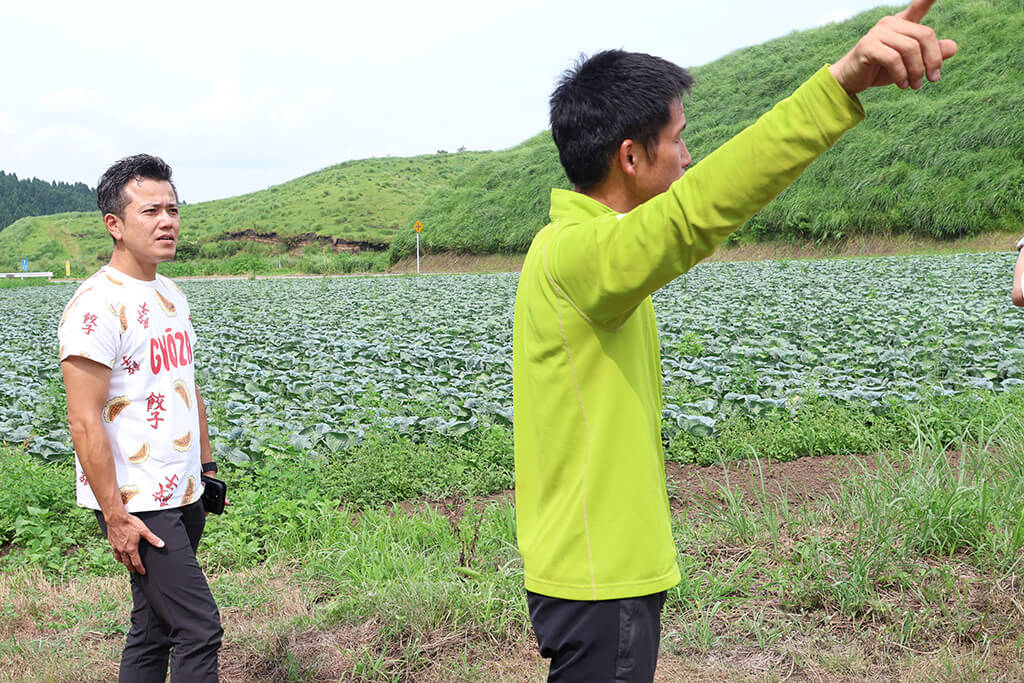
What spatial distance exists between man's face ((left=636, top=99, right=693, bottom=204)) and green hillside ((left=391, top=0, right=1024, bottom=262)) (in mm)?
26184

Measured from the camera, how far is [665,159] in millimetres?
1606

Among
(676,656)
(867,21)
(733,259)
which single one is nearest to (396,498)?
(676,656)

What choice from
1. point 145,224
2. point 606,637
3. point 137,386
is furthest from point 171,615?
point 606,637

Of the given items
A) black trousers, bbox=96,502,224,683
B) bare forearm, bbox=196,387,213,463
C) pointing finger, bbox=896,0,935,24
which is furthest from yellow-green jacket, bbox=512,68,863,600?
bare forearm, bbox=196,387,213,463

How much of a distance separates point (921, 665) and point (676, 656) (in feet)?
2.71

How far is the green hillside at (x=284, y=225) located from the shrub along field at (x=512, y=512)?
37.6m

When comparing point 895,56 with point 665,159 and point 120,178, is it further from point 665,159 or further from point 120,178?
point 120,178

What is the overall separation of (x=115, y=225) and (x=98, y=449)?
0.71 meters

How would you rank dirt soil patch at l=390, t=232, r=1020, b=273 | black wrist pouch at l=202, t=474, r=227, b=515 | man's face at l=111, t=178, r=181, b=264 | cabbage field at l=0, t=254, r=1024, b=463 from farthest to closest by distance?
dirt soil patch at l=390, t=232, r=1020, b=273
cabbage field at l=0, t=254, r=1024, b=463
black wrist pouch at l=202, t=474, r=227, b=515
man's face at l=111, t=178, r=181, b=264

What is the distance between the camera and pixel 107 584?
401cm

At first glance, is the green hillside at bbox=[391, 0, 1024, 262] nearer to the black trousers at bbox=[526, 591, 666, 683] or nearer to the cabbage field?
the cabbage field

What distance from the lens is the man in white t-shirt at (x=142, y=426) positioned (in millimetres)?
2350

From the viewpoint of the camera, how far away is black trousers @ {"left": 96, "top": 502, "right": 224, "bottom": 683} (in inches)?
95.2

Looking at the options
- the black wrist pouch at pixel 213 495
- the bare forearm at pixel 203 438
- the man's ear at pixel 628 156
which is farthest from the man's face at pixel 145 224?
the man's ear at pixel 628 156
